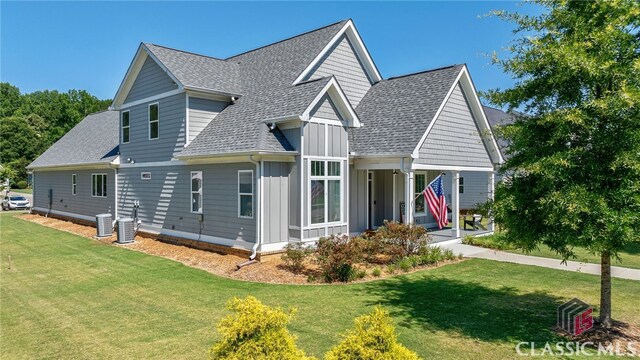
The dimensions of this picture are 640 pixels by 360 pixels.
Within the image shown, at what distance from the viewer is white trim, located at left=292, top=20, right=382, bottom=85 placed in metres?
16.1

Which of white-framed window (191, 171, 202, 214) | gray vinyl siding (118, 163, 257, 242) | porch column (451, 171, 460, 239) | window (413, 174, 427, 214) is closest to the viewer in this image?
gray vinyl siding (118, 163, 257, 242)

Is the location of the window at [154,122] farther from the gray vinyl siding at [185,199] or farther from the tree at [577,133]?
the tree at [577,133]

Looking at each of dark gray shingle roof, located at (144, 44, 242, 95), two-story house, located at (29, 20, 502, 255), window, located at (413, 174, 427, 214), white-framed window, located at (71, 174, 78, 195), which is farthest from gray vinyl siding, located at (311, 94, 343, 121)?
white-framed window, located at (71, 174, 78, 195)

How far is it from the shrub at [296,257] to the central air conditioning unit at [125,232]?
8799 millimetres

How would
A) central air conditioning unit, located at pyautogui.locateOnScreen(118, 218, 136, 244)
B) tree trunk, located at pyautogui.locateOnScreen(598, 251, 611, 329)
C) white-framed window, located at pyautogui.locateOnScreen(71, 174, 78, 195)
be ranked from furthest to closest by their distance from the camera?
white-framed window, located at pyautogui.locateOnScreen(71, 174, 78, 195) < central air conditioning unit, located at pyautogui.locateOnScreen(118, 218, 136, 244) < tree trunk, located at pyautogui.locateOnScreen(598, 251, 611, 329)

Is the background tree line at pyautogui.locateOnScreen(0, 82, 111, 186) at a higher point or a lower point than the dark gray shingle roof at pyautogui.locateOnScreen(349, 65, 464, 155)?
higher

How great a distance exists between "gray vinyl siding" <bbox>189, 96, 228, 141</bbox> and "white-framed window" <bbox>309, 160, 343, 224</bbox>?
18.1 feet

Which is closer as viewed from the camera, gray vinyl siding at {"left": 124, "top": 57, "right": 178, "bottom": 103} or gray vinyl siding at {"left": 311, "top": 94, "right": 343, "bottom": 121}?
gray vinyl siding at {"left": 311, "top": 94, "right": 343, "bottom": 121}

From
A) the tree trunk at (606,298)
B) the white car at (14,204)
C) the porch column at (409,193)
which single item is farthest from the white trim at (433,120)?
the white car at (14,204)

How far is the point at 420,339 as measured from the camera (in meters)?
6.39

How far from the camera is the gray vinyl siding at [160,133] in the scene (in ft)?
51.5

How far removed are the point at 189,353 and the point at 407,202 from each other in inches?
381

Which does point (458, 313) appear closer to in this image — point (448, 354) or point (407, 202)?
point (448, 354)

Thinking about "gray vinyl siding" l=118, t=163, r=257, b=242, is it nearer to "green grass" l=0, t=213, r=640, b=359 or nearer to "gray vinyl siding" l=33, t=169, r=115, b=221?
"gray vinyl siding" l=33, t=169, r=115, b=221
